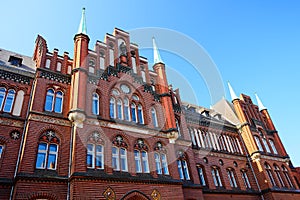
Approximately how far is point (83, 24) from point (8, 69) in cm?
712

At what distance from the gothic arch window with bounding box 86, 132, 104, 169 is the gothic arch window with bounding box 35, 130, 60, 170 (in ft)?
6.65

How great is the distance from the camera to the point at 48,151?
1495 centimetres

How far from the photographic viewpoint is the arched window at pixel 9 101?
1612cm

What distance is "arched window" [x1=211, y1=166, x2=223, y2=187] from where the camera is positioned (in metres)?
23.8

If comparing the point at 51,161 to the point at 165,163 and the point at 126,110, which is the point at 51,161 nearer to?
the point at 126,110

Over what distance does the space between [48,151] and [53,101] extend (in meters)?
3.87

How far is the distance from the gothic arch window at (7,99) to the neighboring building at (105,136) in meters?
0.06

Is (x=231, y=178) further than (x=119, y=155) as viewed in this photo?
Yes

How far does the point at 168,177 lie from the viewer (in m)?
17.6

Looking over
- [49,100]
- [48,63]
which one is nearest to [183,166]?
[49,100]

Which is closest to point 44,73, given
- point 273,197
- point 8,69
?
point 8,69

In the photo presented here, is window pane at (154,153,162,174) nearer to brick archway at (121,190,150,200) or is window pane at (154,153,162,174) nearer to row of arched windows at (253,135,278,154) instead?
brick archway at (121,190,150,200)

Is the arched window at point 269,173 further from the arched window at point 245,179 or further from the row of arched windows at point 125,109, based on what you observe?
the row of arched windows at point 125,109

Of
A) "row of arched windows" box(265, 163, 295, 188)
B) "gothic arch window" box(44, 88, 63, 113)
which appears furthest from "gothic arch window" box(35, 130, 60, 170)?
"row of arched windows" box(265, 163, 295, 188)
